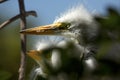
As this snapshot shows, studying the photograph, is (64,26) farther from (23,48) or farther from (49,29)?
(23,48)

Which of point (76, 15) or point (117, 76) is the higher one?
point (76, 15)

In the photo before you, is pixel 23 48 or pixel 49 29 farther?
pixel 49 29

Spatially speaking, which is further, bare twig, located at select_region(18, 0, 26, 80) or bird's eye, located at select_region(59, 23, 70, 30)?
bird's eye, located at select_region(59, 23, 70, 30)

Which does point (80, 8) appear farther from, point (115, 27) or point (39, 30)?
point (115, 27)

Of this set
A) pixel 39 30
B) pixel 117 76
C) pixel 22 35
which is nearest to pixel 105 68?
pixel 117 76

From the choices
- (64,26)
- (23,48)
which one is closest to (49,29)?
(64,26)

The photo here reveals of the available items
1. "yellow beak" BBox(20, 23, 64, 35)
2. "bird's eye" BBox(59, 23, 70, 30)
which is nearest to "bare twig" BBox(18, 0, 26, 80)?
"yellow beak" BBox(20, 23, 64, 35)

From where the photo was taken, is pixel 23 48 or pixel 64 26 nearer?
pixel 23 48

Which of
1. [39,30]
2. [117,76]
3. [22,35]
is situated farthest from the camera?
[39,30]

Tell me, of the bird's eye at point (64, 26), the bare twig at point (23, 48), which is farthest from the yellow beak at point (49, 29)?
the bare twig at point (23, 48)

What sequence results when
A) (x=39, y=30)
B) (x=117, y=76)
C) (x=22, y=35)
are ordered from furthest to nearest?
1. (x=39, y=30)
2. (x=22, y=35)
3. (x=117, y=76)

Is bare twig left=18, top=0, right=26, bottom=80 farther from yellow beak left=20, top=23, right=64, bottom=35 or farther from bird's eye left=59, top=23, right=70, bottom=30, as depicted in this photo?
bird's eye left=59, top=23, right=70, bottom=30
